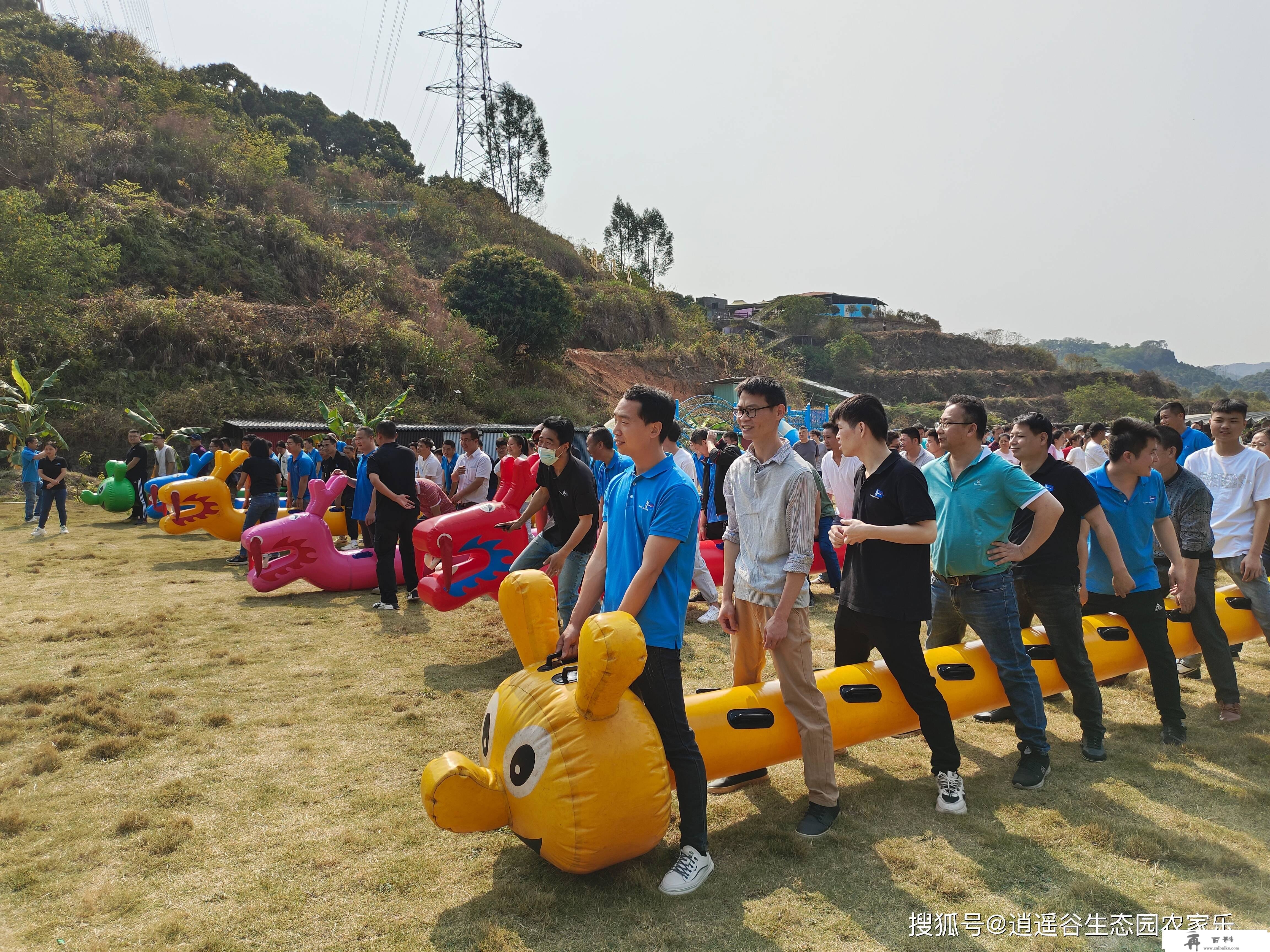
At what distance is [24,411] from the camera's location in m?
16.9

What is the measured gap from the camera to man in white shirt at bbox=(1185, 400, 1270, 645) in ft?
15.3

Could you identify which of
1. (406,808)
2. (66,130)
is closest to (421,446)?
(406,808)

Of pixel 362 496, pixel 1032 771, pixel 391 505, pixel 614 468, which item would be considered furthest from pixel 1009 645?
pixel 362 496

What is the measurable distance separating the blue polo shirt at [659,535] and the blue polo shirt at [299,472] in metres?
9.13

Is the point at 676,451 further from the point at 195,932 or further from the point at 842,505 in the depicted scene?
the point at 195,932

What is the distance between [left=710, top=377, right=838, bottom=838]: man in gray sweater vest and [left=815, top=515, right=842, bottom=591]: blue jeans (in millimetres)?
4279

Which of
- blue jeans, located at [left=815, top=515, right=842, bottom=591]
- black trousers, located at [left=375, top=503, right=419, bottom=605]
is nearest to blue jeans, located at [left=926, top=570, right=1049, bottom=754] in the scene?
blue jeans, located at [left=815, top=515, right=842, bottom=591]

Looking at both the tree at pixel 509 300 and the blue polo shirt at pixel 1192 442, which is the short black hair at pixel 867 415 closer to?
the blue polo shirt at pixel 1192 442

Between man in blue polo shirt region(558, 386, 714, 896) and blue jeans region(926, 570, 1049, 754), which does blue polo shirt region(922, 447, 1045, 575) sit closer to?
blue jeans region(926, 570, 1049, 754)

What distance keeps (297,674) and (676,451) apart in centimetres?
395

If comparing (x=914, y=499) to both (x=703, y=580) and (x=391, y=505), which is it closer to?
(x=703, y=580)

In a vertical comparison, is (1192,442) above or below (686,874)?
above

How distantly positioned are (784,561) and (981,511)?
45.4 inches

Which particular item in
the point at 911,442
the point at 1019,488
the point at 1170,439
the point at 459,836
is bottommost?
the point at 459,836
